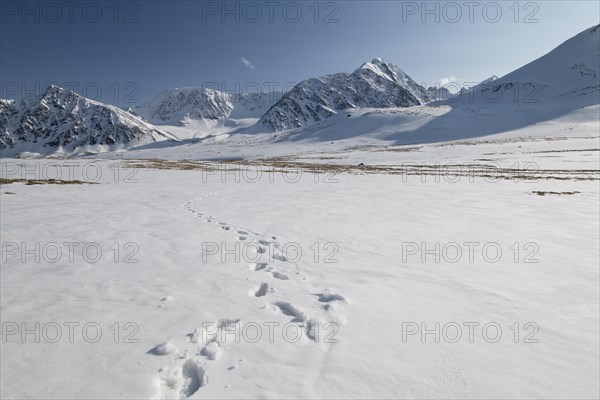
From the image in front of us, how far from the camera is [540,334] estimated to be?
4.32 meters

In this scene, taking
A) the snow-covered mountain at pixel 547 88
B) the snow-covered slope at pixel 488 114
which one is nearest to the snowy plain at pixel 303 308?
the snow-covered slope at pixel 488 114

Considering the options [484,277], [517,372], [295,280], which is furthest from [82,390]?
[484,277]

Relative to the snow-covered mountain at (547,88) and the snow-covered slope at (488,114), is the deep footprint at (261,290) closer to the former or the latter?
the snow-covered slope at (488,114)

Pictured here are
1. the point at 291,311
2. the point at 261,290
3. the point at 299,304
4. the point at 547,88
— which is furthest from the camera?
the point at 547,88

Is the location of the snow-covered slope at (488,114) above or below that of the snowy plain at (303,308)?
above

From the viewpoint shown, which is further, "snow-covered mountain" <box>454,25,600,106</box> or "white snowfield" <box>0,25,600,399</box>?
"snow-covered mountain" <box>454,25,600,106</box>

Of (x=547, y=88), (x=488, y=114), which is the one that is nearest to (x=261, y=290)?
(x=488, y=114)

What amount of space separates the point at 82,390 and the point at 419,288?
494 centimetres

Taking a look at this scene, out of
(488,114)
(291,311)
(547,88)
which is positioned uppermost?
(547,88)

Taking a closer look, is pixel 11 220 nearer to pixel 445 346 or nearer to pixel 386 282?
pixel 386 282

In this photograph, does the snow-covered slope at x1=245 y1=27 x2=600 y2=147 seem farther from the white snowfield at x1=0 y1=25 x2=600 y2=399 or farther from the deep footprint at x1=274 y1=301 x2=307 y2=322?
the deep footprint at x1=274 y1=301 x2=307 y2=322

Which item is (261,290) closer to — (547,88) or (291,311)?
(291,311)

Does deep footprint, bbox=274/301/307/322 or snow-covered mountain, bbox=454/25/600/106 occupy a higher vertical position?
snow-covered mountain, bbox=454/25/600/106

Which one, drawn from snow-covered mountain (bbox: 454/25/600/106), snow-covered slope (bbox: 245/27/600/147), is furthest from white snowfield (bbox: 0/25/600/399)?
snow-covered mountain (bbox: 454/25/600/106)
